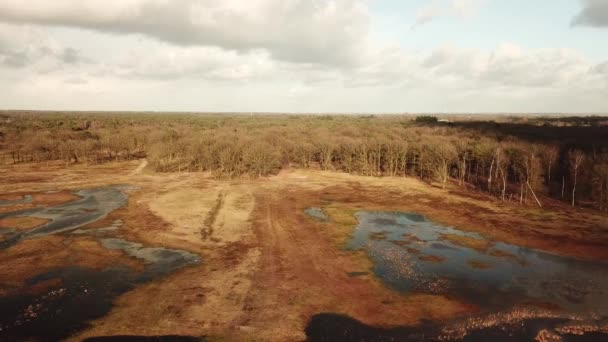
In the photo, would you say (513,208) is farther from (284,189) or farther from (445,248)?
(284,189)

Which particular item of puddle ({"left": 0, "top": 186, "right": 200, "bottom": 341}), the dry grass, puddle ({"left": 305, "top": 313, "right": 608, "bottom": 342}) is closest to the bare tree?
the dry grass

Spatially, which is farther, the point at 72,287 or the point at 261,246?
the point at 261,246

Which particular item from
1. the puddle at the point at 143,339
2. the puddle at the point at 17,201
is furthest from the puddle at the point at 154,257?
the puddle at the point at 17,201

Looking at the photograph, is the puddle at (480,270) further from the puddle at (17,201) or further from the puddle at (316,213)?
the puddle at (17,201)

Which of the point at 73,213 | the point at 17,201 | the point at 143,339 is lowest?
the point at 143,339

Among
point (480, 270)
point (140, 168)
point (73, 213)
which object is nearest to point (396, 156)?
point (480, 270)

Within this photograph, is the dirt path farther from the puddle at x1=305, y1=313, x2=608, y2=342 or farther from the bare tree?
the bare tree

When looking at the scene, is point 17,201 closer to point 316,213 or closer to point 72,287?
point 72,287
